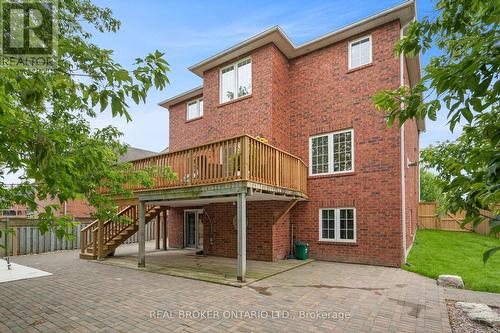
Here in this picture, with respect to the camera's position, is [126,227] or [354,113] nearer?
[354,113]

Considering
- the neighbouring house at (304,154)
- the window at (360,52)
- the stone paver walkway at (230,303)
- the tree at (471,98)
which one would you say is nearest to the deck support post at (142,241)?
the neighbouring house at (304,154)

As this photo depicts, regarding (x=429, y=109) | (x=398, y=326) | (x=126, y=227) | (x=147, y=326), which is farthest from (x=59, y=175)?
(x=126, y=227)

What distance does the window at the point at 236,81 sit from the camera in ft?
43.0

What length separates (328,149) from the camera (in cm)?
1209

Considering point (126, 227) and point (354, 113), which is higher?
point (354, 113)

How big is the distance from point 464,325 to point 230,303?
4.37 meters

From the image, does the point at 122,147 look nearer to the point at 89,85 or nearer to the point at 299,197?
the point at 89,85

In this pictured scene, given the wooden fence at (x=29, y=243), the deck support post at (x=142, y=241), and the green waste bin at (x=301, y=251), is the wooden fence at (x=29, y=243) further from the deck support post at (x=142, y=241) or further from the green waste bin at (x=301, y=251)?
the green waste bin at (x=301, y=251)

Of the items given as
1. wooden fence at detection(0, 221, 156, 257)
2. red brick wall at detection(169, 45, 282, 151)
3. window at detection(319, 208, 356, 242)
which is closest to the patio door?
red brick wall at detection(169, 45, 282, 151)

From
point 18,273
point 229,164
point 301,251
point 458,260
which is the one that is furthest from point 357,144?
point 18,273

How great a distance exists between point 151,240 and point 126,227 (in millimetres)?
8961

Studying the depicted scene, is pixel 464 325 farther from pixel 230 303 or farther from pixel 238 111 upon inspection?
pixel 238 111

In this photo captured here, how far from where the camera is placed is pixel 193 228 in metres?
15.9

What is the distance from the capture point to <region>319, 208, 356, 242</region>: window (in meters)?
11.2
